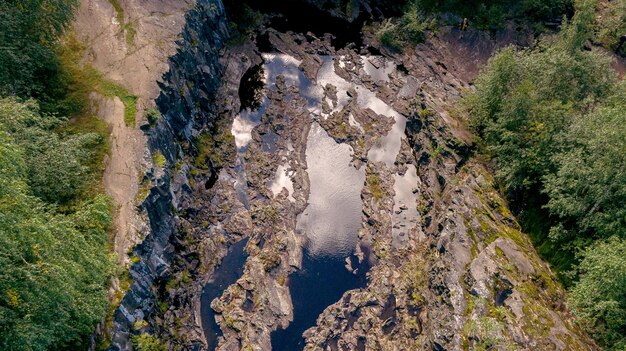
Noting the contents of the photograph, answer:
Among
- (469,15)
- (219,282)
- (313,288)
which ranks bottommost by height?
(219,282)

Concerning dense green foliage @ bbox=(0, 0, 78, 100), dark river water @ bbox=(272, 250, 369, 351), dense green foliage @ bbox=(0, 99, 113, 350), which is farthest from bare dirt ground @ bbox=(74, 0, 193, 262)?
dark river water @ bbox=(272, 250, 369, 351)

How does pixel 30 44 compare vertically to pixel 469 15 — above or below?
below

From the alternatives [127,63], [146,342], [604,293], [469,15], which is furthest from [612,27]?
[146,342]

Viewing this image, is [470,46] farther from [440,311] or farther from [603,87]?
[440,311]

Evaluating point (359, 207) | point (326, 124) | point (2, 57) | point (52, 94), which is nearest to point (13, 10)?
point (2, 57)

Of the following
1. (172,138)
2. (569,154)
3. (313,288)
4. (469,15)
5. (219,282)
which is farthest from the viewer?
(469,15)

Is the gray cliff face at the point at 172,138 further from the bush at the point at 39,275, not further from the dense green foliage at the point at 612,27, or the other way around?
the dense green foliage at the point at 612,27

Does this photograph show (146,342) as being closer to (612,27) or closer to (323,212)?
(323,212)
